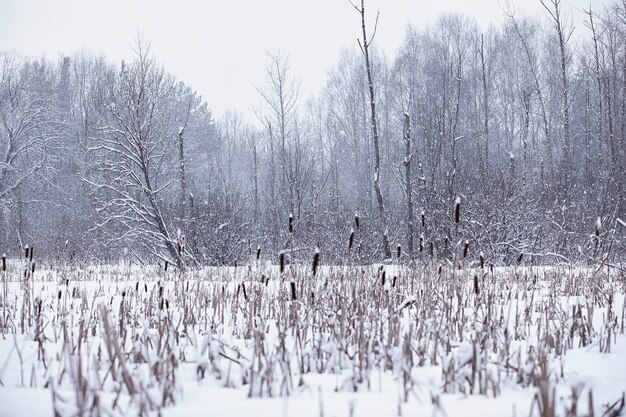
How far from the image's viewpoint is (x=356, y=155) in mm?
31391

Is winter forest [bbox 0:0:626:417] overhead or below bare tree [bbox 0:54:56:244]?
below

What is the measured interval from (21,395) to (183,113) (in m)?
36.4

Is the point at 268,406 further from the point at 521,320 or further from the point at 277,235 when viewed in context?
the point at 277,235

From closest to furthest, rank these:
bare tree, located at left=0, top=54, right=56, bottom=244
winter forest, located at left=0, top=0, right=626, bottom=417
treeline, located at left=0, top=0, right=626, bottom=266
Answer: winter forest, located at left=0, top=0, right=626, bottom=417, treeline, located at left=0, top=0, right=626, bottom=266, bare tree, located at left=0, top=54, right=56, bottom=244

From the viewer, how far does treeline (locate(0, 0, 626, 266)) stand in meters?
12.4

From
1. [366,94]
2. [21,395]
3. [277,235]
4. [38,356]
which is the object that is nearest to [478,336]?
[21,395]

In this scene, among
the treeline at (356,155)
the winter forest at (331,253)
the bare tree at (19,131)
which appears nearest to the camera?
the winter forest at (331,253)

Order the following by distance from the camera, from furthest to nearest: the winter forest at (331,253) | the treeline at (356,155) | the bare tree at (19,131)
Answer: the bare tree at (19,131) < the treeline at (356,155) < the winter forest at (331,253)

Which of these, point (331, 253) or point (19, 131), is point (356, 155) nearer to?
point (331, 253)

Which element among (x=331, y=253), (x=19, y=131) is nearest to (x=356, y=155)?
(x=331, y=253)

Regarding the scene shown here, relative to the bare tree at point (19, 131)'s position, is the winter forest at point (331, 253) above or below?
below

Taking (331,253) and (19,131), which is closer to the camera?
(331,253)

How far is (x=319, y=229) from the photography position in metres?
14.0

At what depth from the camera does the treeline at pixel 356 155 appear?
12438 millimetres
